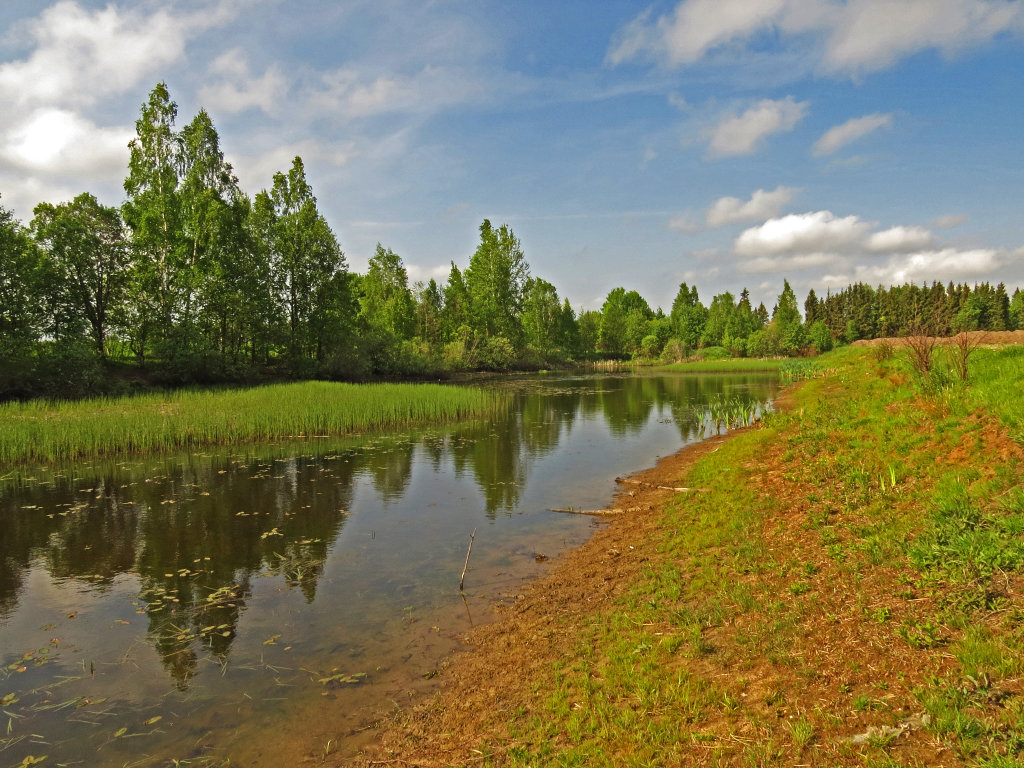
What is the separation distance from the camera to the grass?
3.91m

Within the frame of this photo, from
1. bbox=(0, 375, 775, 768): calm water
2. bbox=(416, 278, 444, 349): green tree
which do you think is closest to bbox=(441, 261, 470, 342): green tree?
bbox=(416, 278, 444, 349): green tree

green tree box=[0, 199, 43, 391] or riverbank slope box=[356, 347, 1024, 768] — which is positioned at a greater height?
green tree box=[0, 199, 43, 391]

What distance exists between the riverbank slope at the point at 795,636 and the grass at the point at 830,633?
2 cm

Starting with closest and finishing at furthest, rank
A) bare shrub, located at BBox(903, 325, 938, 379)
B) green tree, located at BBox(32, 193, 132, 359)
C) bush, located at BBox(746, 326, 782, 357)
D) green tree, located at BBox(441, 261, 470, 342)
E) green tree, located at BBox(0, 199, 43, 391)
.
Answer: bare shrub, located at BBox(903, 325, 938, 379) < green tree, located at BBox(0, 199, 43, 391) < green tree, located at BBox(32, 193, 132, 359) < green tree, located at BBox(441, 261, 470, 342) < bush, located at BBox(746, 326, 782, 357)

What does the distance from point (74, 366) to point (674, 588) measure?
3583 centimetres

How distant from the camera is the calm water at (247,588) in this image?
571 cm

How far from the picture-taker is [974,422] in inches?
341

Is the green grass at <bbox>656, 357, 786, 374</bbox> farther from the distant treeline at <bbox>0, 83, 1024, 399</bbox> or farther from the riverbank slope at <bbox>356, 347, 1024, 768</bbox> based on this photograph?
the riverbank slope at <bbox>356, 347, 1024, 768</bbox>

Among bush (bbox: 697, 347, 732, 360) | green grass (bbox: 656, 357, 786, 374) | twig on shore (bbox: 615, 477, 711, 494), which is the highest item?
bush (bbox: 697, 347, 732, 360)

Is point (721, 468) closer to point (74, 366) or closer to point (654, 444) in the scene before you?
point (654, 444)

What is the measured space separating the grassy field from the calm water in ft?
5.27

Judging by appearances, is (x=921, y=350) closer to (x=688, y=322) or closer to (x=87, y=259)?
(x=87, y=259)

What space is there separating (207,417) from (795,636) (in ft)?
78.2

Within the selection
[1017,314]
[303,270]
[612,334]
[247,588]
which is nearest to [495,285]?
[303,270]
